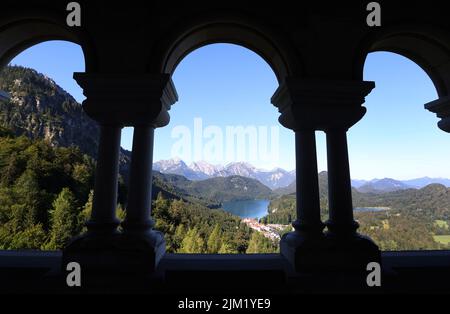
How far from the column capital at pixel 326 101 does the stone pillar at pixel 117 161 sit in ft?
7.33

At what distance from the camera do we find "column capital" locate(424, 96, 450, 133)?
18.5 feet

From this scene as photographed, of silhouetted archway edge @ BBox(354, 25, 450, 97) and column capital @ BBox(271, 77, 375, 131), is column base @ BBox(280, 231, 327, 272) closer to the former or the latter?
column capital @ BBox(271, 77, 375, 131)

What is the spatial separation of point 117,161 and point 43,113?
127733mm

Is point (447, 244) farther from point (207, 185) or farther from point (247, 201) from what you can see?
point (207, 185)

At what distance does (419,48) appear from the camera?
571 cm

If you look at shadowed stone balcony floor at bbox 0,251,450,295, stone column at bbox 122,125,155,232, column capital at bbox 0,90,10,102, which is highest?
column capital at bbox 0,90,10,102

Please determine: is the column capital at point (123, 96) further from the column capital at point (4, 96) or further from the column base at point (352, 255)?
the column base at point (352, 255)

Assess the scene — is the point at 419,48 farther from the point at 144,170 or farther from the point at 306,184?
the point at 144,170

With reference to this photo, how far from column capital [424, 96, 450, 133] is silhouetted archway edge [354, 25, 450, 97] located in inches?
16.9

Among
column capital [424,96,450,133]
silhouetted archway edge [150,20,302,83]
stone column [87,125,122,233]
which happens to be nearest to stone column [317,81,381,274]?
silhouetted archway edge [150,20,302,83]

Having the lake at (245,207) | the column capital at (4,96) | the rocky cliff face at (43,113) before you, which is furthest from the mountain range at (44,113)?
the column capital at (4,96)

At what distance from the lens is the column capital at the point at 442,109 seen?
5.63m

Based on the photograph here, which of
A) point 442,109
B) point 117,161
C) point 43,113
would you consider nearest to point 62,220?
point 117,161

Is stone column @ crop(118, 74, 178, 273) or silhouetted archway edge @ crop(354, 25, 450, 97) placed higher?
silhouetted archway edge @ crop(354, 25, 450, 97)
